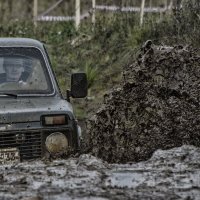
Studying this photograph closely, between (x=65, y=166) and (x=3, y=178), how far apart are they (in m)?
0.43

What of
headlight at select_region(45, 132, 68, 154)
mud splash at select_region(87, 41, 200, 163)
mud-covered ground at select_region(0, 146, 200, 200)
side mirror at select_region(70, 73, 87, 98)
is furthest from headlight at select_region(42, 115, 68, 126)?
mud-covered ground at select_region(0, 146, 200, 200)

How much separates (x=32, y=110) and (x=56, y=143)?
340mm

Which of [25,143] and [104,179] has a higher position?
[104,179]

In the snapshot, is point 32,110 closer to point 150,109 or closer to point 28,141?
point 28,141

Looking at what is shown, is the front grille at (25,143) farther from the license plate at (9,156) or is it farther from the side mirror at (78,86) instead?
the side mirror at (78,86)

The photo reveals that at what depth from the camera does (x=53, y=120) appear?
250 inches

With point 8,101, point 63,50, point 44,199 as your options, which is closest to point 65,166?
point 44,199

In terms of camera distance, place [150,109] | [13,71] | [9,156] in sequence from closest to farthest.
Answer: [150,109], [9,156], [13,71]

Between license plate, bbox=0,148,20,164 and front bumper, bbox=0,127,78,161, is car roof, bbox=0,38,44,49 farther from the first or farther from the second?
license plate, bbox=0,148,20,164

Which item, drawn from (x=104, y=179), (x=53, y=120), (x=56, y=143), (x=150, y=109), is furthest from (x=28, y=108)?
(x=104, y=179)

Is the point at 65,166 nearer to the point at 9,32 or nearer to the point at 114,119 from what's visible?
the point at 114,119

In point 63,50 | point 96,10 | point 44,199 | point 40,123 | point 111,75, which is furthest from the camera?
point 96,10

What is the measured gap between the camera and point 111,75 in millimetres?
15320

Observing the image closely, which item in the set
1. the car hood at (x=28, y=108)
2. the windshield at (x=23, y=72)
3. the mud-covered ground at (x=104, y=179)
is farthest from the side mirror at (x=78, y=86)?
the mud-covered ground at (x=104, y=179)
